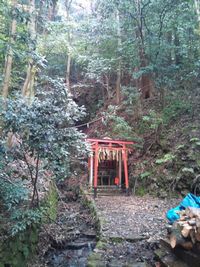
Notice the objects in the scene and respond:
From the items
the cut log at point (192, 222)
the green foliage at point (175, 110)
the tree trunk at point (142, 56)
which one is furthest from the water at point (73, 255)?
the tree trunk at point (142, 56)

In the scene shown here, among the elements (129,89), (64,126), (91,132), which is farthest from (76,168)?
(64,126)

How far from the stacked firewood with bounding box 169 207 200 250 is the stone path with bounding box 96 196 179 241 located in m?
1.31

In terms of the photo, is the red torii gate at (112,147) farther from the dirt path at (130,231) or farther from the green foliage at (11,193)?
the green foliage at (11,193)

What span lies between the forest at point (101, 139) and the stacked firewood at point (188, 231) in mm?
15

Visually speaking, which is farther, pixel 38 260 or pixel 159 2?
pixel 159 2

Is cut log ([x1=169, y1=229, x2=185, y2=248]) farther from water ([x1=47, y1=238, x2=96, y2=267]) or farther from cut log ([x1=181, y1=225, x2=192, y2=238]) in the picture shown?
water ([x1=47, y1=238, x2=96, y2=267])

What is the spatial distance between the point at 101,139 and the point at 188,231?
22.8 feet

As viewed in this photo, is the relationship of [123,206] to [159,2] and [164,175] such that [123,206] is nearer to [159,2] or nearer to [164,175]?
[164,175]

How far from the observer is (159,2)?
33.4ft

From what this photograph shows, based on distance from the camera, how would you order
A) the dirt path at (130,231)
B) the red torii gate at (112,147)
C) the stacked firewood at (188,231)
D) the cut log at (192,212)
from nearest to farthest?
the stacked firewood at (188,231) → the cut log at (192,212) → the dirt path at (130,231) → the red torii gate at (112,147)

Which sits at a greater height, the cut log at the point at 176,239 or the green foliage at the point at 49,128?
the green foliage at the point at 49,128

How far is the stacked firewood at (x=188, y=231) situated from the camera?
12.0 feet

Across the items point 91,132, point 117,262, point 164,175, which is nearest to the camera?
point 117,262

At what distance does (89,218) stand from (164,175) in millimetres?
3369
